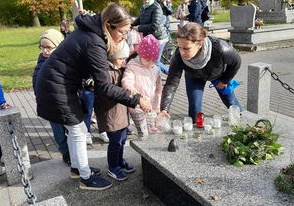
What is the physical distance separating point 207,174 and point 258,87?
2488 millimetres

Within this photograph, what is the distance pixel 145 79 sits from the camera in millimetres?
3682

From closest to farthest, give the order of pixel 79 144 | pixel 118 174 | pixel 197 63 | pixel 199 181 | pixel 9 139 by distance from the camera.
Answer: pixel 199 181
pixel 79 144
pixel 9 139
pixel 118 174
pixel 197 63

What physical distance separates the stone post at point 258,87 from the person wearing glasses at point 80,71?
7.08 ft

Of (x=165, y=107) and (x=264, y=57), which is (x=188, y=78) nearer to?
(x=165, y=107)

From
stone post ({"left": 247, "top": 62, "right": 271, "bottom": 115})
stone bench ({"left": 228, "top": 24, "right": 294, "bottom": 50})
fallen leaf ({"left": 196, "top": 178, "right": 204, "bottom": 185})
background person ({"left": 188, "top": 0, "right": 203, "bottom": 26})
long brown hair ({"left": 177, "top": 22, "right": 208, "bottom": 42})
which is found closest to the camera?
fallen leaf ({"left": 196, "top": 178, "right": 204, "bottom": 185})

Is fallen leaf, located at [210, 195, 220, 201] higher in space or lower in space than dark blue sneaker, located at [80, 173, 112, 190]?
higher

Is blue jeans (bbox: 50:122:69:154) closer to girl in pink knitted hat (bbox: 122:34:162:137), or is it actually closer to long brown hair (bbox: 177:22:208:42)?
girl in pink knitted hat (bbox: 122:34:162:137)

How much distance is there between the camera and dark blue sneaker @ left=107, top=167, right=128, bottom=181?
11.4ft

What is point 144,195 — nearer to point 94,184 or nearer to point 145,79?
point 94,184

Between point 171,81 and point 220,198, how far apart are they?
1.67 meters

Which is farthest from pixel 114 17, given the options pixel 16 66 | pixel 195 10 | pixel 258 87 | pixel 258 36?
pixel 258 36

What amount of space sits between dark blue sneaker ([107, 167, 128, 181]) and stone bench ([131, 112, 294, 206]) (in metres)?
0.23

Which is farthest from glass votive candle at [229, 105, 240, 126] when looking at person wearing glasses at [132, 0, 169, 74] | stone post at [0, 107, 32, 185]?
person wearing glasses at [132, 0, 169, 74]

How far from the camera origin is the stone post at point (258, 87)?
4.70 metres
